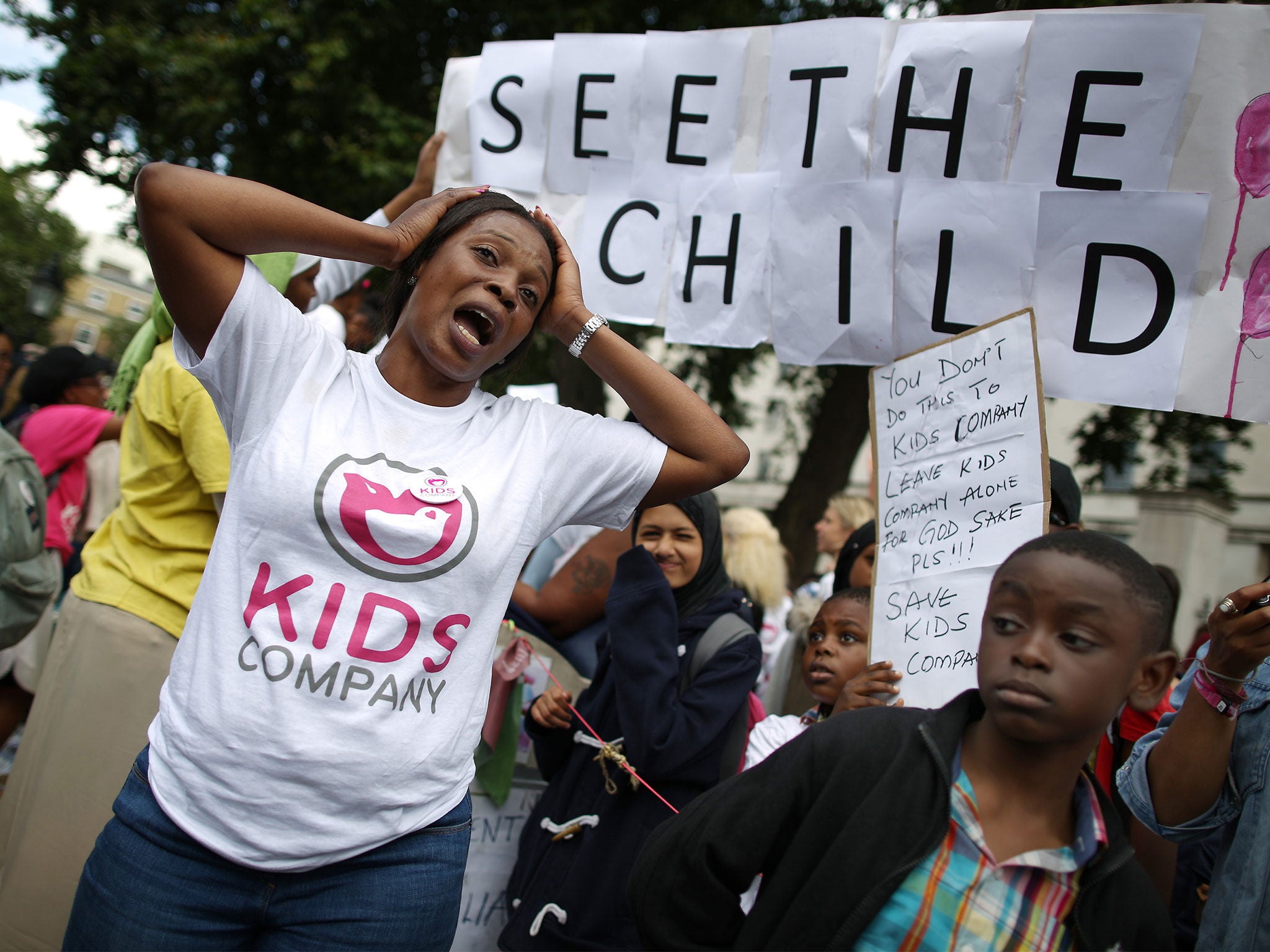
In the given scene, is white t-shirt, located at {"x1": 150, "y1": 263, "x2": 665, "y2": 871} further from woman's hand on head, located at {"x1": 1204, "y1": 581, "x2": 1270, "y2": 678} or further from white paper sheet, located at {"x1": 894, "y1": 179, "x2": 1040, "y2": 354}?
white paper sheet, located at {"x1": 894, "y1": 179, "x2": 1040, "y2": 354}

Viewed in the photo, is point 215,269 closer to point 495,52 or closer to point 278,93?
point 495,52

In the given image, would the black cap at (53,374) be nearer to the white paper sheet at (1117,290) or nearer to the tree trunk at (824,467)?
the white paper sheet at (1117,290)

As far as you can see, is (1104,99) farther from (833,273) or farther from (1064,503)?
(1064,503)

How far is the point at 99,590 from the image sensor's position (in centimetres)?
244

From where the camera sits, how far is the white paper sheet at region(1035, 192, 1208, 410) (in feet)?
8.22

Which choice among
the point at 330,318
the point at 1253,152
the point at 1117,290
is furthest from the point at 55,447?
the point at 1253,152

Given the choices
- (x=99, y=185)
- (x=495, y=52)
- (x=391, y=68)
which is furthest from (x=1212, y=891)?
(x=99, y=185)

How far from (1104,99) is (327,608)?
7.88ft

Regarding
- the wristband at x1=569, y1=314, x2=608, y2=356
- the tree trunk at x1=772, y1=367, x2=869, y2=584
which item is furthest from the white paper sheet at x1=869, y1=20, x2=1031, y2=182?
the tree trunk at x1=772, y1=367, x2=869, y2=584

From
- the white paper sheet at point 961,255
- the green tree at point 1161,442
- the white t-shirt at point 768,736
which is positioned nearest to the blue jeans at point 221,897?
the white t-shirt at point 768,736

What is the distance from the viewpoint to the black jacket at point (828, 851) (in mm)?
1334

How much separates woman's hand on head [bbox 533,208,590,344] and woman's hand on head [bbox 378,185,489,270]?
0.56 feet

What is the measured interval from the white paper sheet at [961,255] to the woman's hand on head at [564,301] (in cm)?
118

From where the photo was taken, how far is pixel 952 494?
8.18ft
